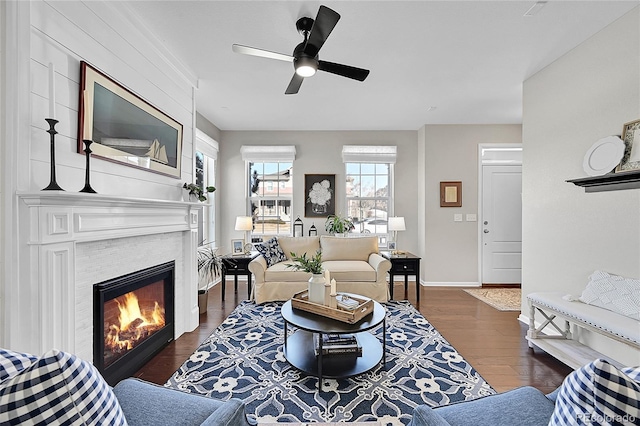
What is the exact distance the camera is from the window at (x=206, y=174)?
4.21 m

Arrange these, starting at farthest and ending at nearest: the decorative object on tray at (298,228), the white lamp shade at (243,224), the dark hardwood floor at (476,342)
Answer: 1. the decorative object on tray at (298,228)
2. the white lamp shade at (243,224)
3. the dark hardwood floor at (476,342)

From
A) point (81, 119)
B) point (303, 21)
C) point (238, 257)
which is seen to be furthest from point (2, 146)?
point (238, 257)

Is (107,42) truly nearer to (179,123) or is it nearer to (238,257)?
(179,123)

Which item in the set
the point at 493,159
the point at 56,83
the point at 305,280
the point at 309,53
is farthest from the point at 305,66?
the point at 493,159

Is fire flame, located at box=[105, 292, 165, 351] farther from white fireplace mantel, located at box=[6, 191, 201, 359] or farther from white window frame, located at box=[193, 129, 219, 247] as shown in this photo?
white window frame, located at box=[193, 129, 219, 247]

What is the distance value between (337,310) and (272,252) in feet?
6.86

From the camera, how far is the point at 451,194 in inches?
185

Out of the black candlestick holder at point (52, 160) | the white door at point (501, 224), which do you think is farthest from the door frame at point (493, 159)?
the black candlestick holder at point (52, 160)

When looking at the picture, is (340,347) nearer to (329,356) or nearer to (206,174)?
(329,356)

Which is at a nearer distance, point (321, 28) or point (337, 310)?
point (321, 28)

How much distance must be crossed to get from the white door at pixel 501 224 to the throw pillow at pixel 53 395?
513cm

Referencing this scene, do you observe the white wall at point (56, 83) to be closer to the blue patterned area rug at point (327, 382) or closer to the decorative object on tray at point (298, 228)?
the blue patterned area rug at point (327, 382)

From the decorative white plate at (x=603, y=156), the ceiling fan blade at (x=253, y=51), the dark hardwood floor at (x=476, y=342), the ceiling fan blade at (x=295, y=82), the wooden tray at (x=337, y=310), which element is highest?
the ceiling fan blade at (x=253, y=51)

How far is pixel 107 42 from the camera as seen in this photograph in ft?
6.19
